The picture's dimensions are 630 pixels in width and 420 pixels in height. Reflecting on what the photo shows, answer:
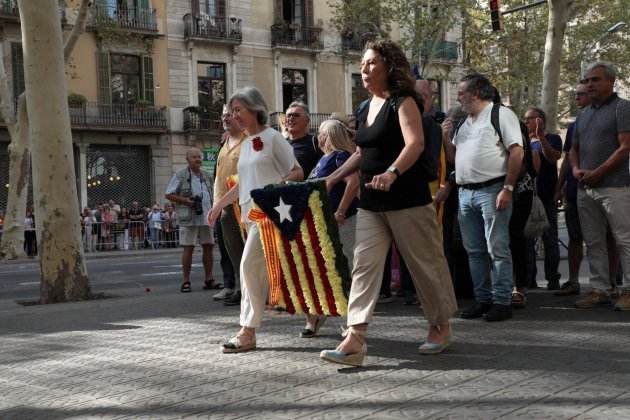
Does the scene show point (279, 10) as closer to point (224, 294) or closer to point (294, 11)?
point (294, 11)

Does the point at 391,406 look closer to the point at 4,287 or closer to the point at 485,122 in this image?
the point at 485,122

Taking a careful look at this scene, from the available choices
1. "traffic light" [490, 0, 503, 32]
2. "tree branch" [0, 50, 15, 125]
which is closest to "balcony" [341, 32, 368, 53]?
"tree branch" [0, 50, 15, 125]

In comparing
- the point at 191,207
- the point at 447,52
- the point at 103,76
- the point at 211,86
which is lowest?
the point at 191,207

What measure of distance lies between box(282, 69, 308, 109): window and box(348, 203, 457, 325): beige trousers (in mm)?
A: 32843

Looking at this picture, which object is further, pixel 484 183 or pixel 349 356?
pixel 484 183

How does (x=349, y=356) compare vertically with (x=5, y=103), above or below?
below

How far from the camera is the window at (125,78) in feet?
108

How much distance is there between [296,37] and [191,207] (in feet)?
92.9

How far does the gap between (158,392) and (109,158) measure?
97.2 ft

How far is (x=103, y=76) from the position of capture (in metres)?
32.3

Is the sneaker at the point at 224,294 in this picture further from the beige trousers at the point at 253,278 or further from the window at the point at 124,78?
the window at the point at 124,78

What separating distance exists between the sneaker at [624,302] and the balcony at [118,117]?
88.8 feet

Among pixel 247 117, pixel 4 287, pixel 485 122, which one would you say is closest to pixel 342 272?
pixel 247 117

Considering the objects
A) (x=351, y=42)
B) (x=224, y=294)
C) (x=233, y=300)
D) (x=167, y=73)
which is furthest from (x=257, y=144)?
(x=351, y=42)
